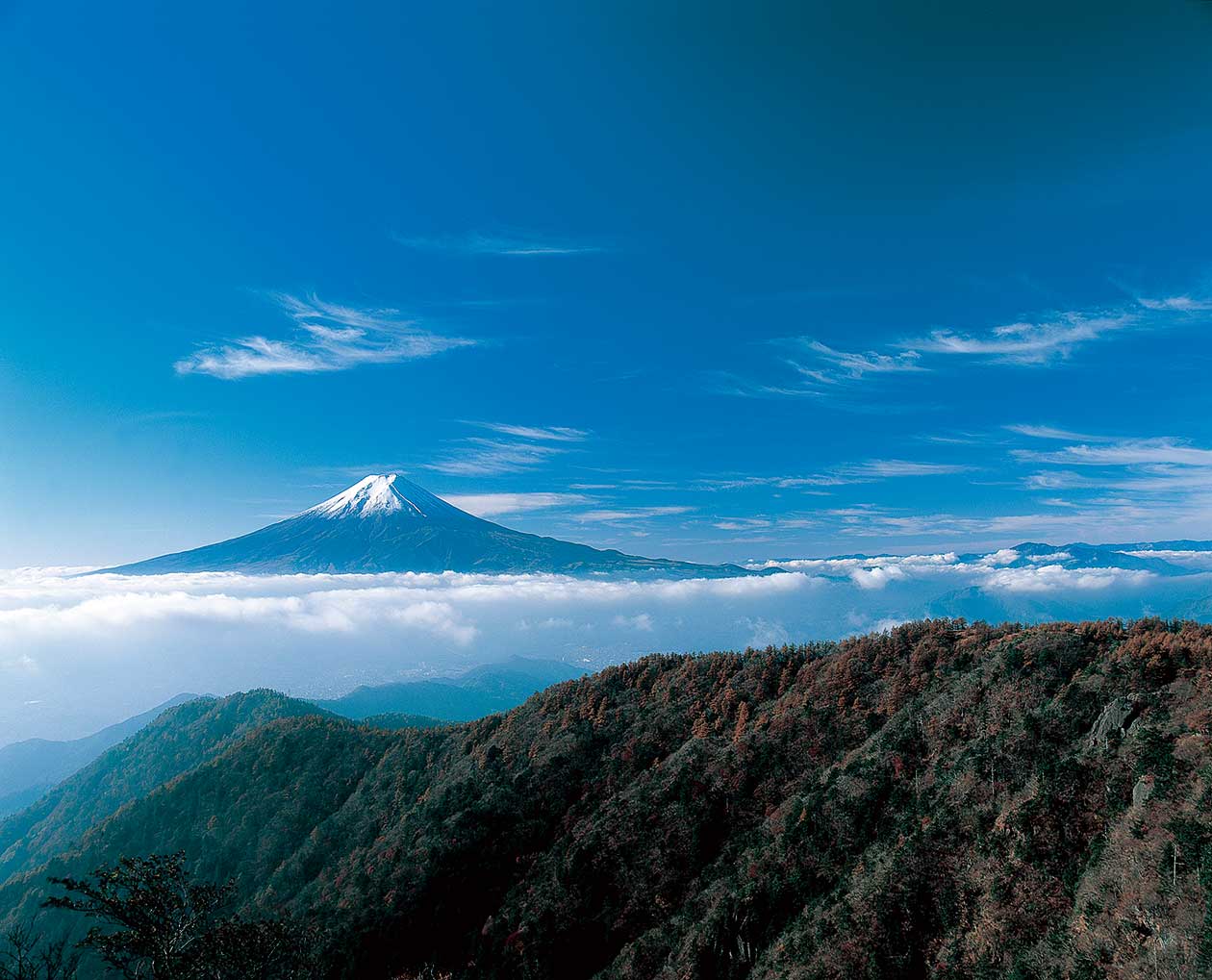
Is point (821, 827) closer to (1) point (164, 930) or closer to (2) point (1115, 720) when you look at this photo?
(2) point (1115, 720)

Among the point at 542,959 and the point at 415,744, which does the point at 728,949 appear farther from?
the point at 415,744

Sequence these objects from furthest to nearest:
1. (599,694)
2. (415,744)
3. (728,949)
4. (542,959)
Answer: (415,744) → (599,694) → (542,959) → (728,949)

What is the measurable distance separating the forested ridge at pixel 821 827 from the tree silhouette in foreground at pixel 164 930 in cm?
2860

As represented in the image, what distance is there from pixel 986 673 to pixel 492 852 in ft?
192

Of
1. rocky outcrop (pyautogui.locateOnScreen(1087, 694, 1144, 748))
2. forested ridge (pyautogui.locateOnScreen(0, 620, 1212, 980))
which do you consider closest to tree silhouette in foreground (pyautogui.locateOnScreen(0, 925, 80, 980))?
forested ridge (pyautogui.locateOnScreen(0, 620, 1212, 980))

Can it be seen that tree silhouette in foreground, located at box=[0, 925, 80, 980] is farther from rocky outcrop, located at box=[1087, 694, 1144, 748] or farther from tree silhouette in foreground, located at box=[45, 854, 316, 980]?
rocky outcrop, located at box=[1087, 694, 1144, 748]

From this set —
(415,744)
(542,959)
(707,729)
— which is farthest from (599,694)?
(415,744)

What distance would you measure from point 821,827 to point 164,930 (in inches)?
1724

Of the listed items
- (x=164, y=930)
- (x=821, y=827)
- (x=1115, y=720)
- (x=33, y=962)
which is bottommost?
(x=821, y=827)

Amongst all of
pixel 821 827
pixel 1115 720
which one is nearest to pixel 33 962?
pixel 821 827

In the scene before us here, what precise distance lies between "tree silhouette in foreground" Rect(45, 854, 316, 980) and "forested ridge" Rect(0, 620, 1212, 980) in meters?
28.6

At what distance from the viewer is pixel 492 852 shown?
6906 cm

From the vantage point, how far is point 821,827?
152ft

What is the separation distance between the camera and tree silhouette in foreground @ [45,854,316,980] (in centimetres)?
2550
